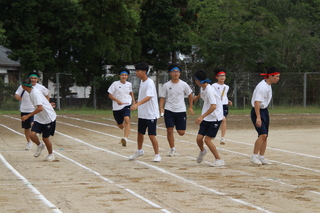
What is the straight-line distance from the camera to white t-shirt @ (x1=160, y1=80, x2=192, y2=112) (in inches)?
483

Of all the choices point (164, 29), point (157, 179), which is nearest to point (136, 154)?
point (157, 179)

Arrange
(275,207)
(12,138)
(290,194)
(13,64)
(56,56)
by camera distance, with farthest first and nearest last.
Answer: (13,64) < (56,56) < (12,138) < (290,194) < (275,207)

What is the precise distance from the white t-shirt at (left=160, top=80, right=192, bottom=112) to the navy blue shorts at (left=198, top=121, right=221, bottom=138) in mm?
1416

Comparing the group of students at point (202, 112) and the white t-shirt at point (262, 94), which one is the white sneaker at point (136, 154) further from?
the white t-shirt at point (262, 94)

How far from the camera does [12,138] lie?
17.0m

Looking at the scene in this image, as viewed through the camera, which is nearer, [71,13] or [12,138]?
[12,138]

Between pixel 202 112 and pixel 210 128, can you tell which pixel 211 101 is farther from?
pixel 210 128

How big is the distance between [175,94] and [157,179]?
346 centimetres

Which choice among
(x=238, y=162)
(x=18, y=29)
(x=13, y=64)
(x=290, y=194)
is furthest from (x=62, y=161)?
(x=13, y=64)

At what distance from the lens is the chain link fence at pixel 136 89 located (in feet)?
112

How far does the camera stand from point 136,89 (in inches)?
1347

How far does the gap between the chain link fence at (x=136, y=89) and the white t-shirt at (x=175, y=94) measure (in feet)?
70.8

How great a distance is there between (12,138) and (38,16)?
1816 centimetres

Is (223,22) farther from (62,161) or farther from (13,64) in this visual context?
(62,161)
